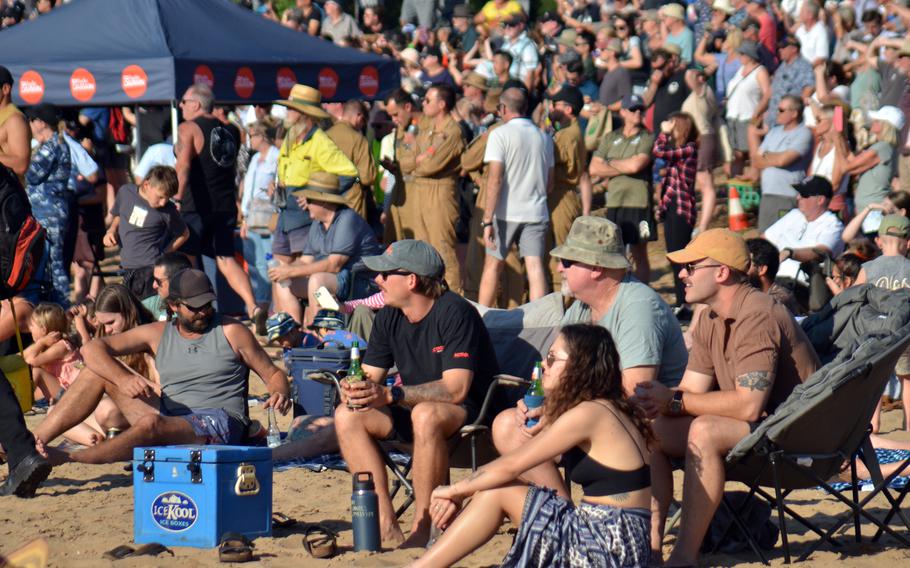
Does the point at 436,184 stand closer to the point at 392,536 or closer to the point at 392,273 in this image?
the point at 392,273

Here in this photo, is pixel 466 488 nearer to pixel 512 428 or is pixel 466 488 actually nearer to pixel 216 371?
pixel 512 428

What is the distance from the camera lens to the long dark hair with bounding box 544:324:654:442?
4.71 meters

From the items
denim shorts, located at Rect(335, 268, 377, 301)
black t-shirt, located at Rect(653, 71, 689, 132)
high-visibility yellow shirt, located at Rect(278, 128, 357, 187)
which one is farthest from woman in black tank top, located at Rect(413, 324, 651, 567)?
black t-shirt, located at Rect(653, 71, 689, 132)

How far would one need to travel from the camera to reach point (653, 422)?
17.9 ft

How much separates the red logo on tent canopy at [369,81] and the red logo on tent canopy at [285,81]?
0.80 m

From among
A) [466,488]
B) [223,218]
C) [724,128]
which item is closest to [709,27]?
[724,128]

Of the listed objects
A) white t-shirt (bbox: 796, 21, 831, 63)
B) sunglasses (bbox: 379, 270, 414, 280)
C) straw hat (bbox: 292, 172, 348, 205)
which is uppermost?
white t-shirt (bbox: 796, 21, 831, 63)

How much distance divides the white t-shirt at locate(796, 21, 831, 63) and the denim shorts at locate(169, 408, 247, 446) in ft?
32.5

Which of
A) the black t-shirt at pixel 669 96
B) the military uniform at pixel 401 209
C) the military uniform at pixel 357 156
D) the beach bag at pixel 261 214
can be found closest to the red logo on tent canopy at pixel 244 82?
the military uniform at pixel 357 156

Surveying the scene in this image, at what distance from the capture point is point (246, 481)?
568cm

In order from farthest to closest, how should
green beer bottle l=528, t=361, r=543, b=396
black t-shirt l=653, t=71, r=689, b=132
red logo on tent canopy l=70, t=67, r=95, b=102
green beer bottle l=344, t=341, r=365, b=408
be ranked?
black t-shirt l=653, t=71, r=689, b=132
red logo on tent canopy l=70, t=67, r=95, b=102
green beer bottle l=344, t=341, r=365, b=408
green beer bottle l=528, t=361, r=543, b=396

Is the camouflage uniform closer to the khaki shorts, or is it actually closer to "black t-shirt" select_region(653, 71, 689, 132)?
"black t-shirt" select_region(653, 71, 689, 132)

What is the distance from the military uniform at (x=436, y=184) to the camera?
11398mm

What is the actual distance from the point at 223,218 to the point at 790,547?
6823 millimetres
